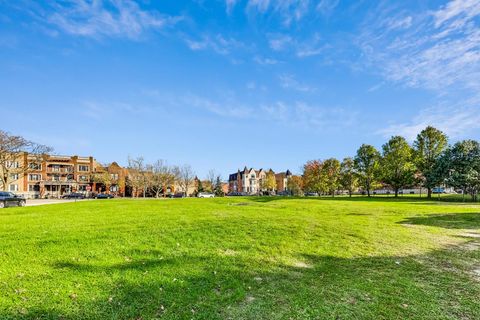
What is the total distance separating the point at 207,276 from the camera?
22.6ft

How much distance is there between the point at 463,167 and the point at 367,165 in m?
19.3

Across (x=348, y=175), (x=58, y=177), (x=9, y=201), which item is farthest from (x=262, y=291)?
→ (x=58, y=177)

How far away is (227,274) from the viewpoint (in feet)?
23.2

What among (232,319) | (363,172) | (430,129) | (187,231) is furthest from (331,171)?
(232,319)

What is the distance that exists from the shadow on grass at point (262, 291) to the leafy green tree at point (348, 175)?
6389cm

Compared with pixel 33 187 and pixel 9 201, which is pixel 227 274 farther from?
pixel 33 187

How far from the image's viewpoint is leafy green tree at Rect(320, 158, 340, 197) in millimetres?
70562

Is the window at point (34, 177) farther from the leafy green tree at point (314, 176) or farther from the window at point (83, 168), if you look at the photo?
the leafy green tree at point (314, 176)

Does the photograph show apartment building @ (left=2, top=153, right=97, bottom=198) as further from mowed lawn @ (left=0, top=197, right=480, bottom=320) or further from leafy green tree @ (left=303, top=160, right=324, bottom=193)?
mowed lawn @ (left=0, top=197, right=480, bottom=320)

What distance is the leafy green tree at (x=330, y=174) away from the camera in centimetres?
7056

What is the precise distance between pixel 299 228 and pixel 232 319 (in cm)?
786

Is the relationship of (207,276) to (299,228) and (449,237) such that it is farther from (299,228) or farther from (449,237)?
(449,237)

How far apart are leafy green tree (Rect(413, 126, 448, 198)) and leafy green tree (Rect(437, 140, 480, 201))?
3.84m

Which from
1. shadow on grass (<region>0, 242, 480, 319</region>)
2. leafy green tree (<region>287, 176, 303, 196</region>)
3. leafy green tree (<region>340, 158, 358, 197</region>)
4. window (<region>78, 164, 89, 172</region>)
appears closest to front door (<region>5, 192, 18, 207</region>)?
shadow on grass (<region>0, 242, 480, 319</region>)
